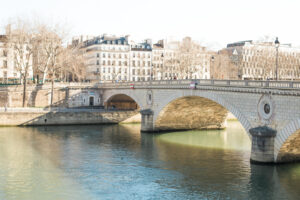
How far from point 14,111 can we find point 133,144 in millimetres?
15877

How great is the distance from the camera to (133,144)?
34.7 metres

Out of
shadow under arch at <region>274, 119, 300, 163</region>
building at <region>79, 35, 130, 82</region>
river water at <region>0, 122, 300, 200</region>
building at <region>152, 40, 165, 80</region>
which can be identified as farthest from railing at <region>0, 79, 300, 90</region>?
building at <region>152, 40, 165, 80</region>

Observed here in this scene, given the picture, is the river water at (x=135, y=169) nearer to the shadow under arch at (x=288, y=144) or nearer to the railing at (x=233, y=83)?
the shadow under arch at (x=288, y=144)

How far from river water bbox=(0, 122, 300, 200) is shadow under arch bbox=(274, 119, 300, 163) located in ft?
1.87

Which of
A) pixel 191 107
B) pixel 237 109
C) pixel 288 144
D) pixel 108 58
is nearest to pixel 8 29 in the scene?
pixel 191 107

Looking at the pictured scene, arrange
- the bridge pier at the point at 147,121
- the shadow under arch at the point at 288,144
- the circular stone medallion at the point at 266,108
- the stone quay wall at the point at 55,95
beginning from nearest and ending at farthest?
1. the shadow under arch at the point at 288,144
2. the circular stone medallion at the point at 266,108
3. the bridge pier at the point at 147,121
4. the stone quay wall at the point at 55,95

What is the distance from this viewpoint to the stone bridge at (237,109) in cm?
2384

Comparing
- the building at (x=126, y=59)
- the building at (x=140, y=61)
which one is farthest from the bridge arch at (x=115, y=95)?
the building at (x=140, y=61)

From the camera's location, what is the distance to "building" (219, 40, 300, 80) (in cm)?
6181

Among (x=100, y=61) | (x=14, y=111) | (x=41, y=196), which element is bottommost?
(x=41, y=196)

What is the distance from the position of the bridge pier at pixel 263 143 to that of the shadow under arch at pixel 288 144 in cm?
29

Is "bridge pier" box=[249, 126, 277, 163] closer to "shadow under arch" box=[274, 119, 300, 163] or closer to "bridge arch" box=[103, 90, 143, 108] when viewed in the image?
"shadow under arch" box=[274, 119, 300, 163]

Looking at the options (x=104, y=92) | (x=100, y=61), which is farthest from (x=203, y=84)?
(x=100, y=61)

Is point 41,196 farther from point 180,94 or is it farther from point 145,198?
point 180,94
